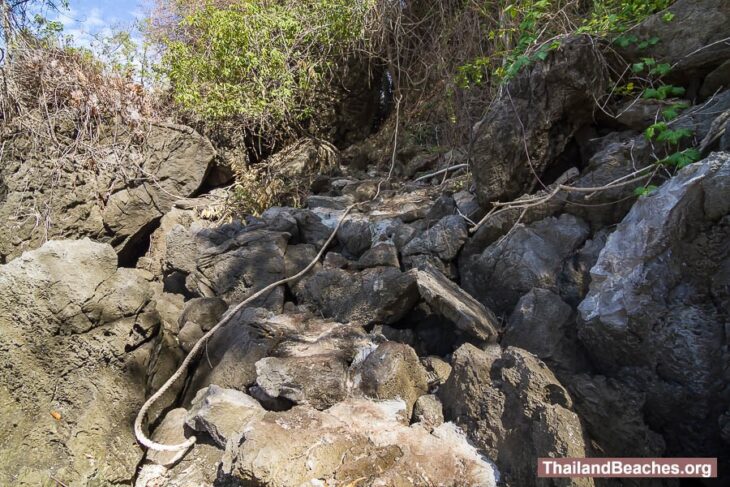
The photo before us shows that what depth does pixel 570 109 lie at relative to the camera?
8.92 ft

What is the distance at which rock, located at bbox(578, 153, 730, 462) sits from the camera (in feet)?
5.23

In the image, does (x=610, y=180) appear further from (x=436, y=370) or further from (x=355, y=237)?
(x=355, y=237)

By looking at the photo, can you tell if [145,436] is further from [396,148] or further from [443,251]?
[396,148]

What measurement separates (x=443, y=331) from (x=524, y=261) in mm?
563

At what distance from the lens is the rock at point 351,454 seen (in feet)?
5.15

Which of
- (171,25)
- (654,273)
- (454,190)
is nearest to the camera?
(654,273)

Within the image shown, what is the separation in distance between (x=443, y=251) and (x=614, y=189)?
101 cm

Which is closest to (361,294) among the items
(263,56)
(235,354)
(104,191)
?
(235,354)

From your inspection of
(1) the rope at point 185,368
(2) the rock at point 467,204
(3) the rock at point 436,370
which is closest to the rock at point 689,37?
(2) the rock at point 467,204

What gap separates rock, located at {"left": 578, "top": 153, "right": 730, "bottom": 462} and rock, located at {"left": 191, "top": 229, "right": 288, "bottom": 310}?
189 cm

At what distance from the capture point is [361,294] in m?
2.65

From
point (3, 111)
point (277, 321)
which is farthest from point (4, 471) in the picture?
point (3, 111)

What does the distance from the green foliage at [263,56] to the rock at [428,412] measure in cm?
408

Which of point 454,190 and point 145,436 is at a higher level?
point 454,190
